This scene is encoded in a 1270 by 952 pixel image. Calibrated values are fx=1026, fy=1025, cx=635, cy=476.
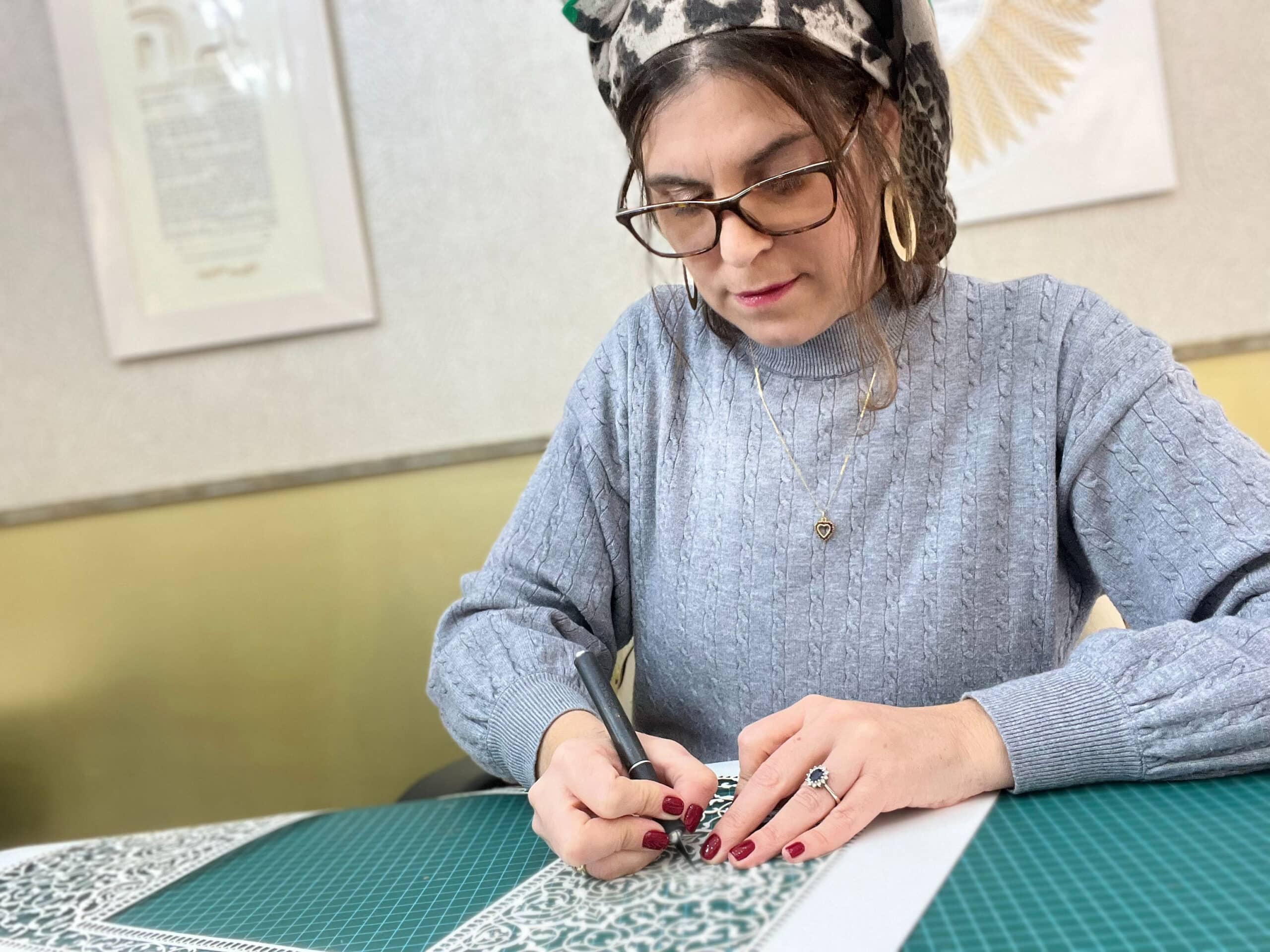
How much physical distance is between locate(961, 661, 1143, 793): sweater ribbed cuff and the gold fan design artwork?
5.07 feet

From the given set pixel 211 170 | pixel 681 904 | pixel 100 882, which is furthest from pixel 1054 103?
pixel 100 882

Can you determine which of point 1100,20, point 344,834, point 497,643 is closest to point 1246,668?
point 497,643

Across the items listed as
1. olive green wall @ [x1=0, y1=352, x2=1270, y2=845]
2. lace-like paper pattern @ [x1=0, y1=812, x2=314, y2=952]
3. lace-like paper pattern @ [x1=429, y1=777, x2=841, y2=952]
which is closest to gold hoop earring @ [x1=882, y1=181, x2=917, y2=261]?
lace-like paper pattern @ [x1=429, y1=777, x2=841, y2=952]

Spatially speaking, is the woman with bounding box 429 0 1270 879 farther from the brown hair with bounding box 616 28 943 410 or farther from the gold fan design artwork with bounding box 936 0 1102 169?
the gold fan design artwork with bounding box 936 0 1102 169

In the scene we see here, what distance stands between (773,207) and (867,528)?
373 millimetres

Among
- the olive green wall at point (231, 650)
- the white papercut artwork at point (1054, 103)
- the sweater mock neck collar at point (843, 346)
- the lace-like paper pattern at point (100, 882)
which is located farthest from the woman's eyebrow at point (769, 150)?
the olive green wall at point (231, 650)

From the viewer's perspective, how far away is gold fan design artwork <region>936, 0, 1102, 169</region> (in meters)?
2.09

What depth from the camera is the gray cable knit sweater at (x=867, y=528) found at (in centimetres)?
102

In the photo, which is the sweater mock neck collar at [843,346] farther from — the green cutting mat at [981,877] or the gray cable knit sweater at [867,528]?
the green cutting mat at [981,877]

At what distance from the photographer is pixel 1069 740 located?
0.83m

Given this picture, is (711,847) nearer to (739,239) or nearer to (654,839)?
(654,839)

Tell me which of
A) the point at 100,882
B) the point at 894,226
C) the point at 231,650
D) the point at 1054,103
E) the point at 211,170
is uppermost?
the point at 211,170

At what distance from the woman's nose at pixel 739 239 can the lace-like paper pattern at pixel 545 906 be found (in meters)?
0.50

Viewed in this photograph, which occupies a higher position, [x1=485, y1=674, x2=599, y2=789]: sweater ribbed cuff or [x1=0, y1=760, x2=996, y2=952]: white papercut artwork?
[x1=485, y1=674, x2=599, y2=789]: sweater ribbed cuff
